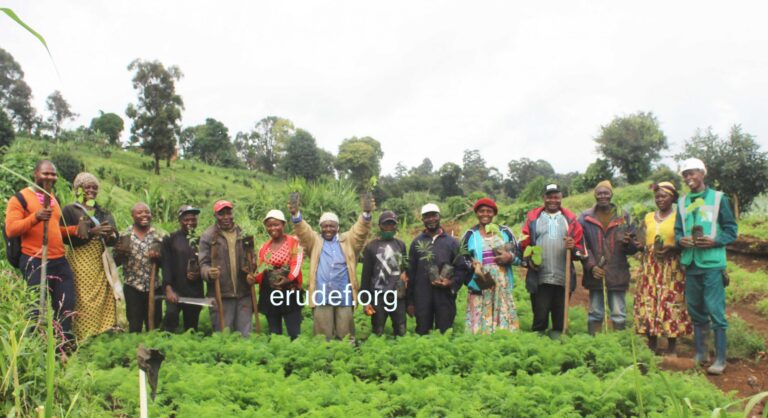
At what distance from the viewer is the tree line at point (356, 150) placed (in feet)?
58.9

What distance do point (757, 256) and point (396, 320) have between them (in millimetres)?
8965

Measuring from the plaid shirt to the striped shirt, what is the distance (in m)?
4.43

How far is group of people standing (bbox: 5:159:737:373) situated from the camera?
21.8ft

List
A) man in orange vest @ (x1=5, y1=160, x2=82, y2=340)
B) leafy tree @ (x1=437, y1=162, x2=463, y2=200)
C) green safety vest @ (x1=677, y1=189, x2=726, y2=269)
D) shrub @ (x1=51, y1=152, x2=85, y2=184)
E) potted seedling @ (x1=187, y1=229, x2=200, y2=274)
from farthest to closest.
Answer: leafy tree @ (x1=437, y1=162, x2=463, y2=200)
shrub @ (x1=51, y1=152, x2=85, y2=184)
potted seedling @ (x1=187, y1=229, x2=200, y2=274)
green safety vest @ (x1=677, y1=189, x2=726, y2=269)
man in orange vest @ (x1=5, y1=160, x2=82, y2=340)

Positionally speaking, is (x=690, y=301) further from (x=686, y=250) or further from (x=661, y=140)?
(x=661, y=140)

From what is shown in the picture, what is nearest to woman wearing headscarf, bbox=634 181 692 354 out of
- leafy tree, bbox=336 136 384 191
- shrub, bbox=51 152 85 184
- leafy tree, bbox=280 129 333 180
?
shrub, bbox=51 152 85 184

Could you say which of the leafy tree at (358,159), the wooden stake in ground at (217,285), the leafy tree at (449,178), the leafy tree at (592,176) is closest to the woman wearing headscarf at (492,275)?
the wooden stake in ground at (217,285)

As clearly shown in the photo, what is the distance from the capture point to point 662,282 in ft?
21.9

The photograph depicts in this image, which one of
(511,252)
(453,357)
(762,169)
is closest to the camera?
(453,357)

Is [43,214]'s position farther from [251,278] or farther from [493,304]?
[493,304]

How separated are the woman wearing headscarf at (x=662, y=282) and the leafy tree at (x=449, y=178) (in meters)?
34.3

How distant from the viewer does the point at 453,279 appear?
22.5 ft

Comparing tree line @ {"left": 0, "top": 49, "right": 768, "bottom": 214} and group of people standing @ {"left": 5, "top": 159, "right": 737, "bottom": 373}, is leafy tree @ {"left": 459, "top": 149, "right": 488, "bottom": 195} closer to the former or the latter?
tree line @ {"left": 0, "top": 49, "right": 768, "bottom": 214}

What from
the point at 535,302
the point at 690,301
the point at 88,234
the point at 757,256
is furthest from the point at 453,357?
the point at 757,256
